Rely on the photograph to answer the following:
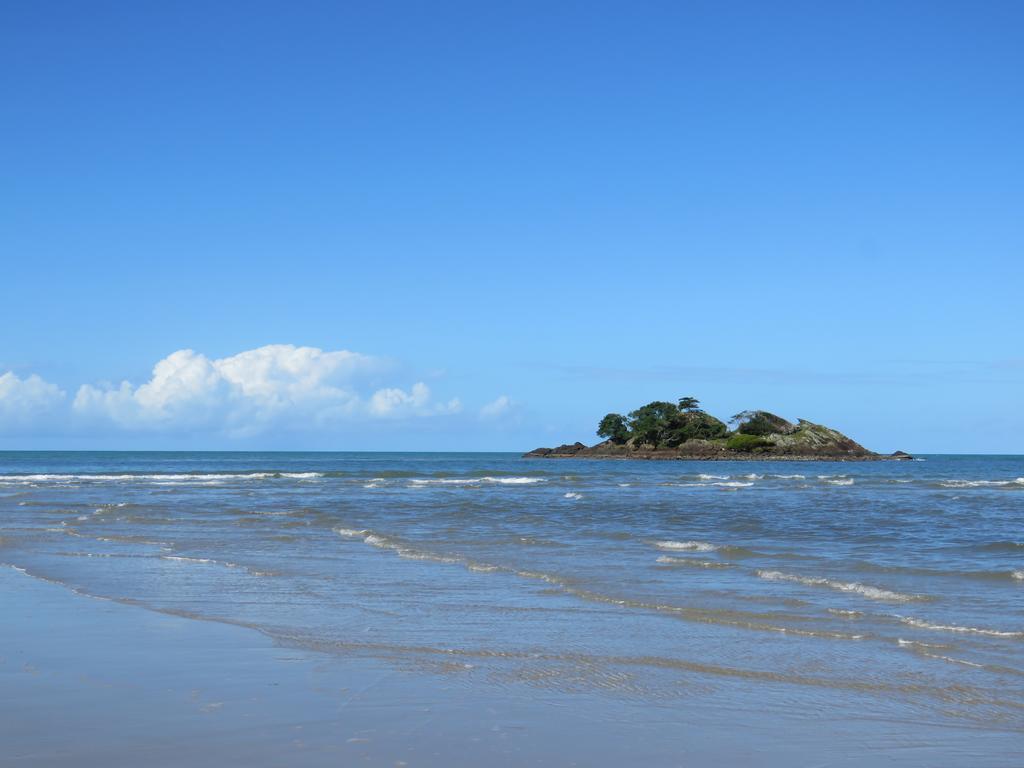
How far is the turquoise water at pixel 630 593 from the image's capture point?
317 inches

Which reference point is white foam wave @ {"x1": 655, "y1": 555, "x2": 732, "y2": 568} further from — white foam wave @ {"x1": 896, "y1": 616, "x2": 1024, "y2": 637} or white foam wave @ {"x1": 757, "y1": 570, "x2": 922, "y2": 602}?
→ white foam wave @ {"x1": 896, "y1": 616, "x2": 1024, "y2": 637}

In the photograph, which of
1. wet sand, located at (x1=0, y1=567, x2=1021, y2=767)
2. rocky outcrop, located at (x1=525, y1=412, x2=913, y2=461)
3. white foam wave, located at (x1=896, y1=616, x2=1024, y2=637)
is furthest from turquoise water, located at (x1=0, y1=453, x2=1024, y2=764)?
rocky outcrop, located at (x1=525, y1=412, x2=913, y2=461)

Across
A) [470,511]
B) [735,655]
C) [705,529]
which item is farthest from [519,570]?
[470,511]

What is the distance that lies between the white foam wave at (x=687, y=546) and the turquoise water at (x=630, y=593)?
8cm

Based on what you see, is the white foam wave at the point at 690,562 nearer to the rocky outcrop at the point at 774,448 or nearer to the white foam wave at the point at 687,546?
the white foam wave at the point at 687,546

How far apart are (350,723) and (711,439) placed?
128m

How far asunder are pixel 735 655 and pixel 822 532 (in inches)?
552

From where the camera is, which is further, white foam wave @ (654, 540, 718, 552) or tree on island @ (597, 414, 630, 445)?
tree on island @ (597, 414, 630, 445)

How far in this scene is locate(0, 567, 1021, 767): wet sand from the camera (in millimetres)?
5934

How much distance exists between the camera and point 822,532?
875 inches

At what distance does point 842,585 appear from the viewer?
13.6 metres

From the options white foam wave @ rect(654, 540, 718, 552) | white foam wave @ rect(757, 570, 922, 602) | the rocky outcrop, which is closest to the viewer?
white foam wave @ rect(757, 570, 922, 602)

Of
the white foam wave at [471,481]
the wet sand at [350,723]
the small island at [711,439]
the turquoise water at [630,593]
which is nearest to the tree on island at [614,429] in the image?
the small island at [711,439]

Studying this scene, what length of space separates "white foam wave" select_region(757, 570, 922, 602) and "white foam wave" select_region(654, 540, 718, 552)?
3.33 meters
